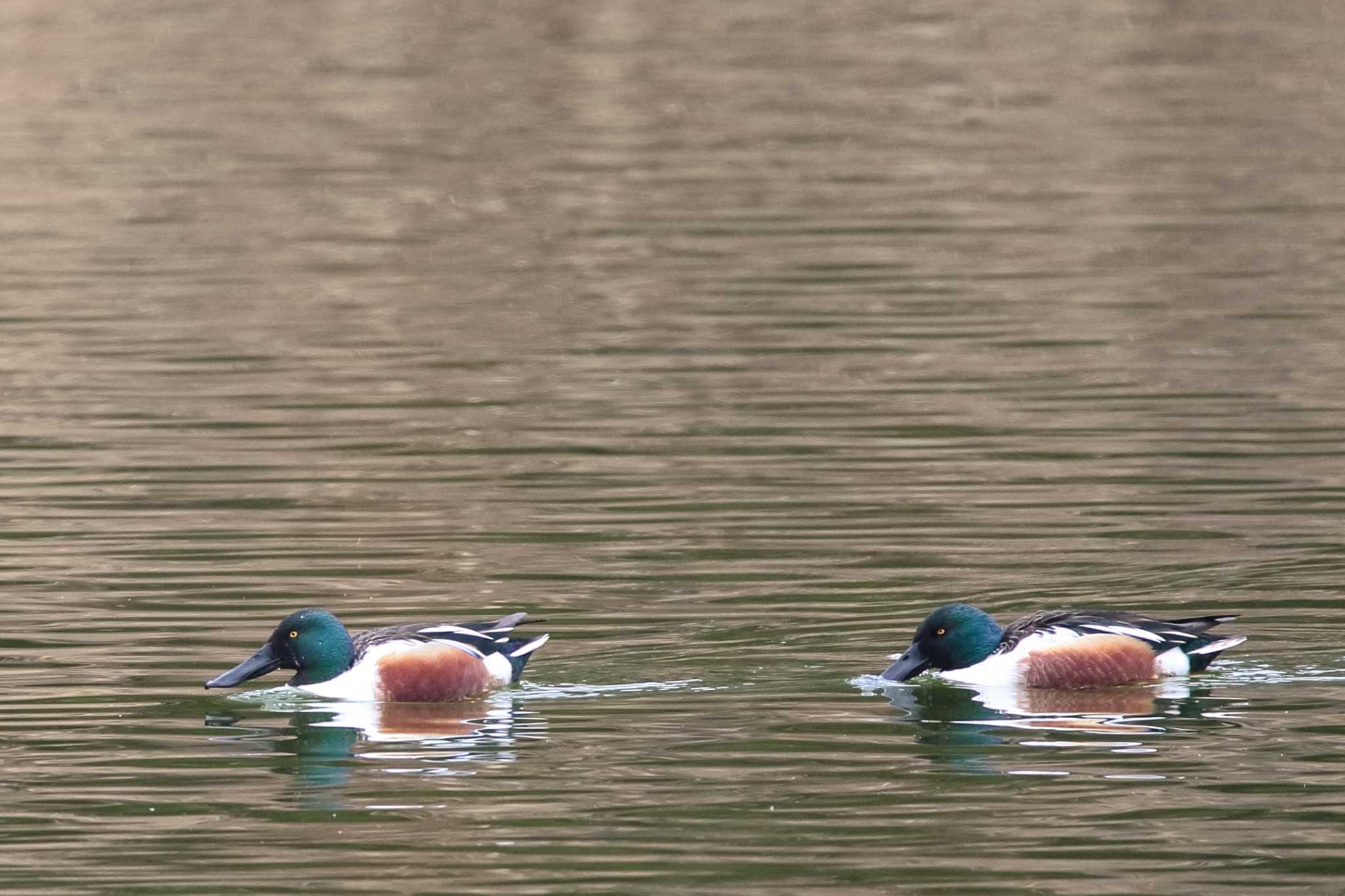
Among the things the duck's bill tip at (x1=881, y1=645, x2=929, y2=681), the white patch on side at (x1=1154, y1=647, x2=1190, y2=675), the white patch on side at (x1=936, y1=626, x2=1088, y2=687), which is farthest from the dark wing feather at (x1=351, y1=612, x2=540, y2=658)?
the white patch on side at (x1=1154, y1=647, x2=1190, y2=675)

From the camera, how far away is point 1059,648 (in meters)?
11.5

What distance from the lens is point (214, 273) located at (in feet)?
75.2

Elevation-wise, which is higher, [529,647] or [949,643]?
[529,647]

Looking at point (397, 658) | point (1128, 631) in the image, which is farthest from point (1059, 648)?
point (397, 658)

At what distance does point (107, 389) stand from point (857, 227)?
8330mm

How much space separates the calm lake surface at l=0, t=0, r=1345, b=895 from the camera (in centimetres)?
957

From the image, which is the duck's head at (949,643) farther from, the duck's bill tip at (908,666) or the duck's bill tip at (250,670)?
the duck's bill tip at (250,670)

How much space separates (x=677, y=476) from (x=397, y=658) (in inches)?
161

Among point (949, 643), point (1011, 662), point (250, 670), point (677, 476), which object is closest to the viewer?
point (250, 670)

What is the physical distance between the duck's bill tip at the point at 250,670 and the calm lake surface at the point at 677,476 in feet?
0.66

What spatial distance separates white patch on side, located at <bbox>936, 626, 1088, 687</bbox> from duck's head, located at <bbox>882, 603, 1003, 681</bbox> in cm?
5

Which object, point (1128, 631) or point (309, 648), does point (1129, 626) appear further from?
point (309, 648)

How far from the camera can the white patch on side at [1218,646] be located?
11.3 metres

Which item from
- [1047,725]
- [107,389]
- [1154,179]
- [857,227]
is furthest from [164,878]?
[1154,179]
